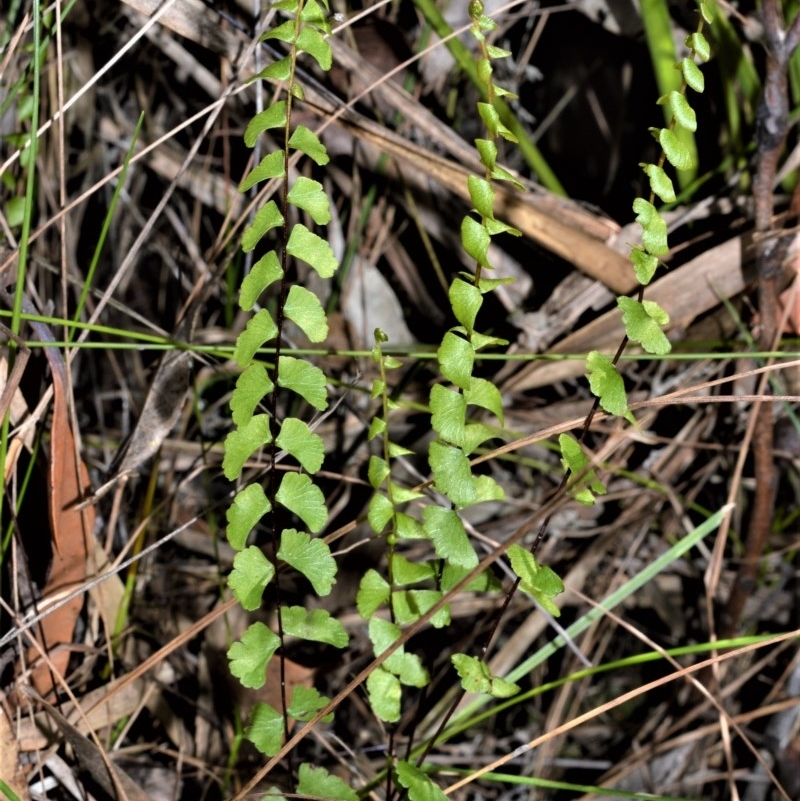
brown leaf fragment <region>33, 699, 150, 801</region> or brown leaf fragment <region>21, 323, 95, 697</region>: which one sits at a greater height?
brown leaf fragment <region>21, 323, 95, 697</region>

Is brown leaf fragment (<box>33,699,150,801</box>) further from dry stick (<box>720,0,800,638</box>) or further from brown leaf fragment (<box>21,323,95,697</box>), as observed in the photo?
dry stick (<box>720,0,800,638</box>)

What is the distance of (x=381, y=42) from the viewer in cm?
137

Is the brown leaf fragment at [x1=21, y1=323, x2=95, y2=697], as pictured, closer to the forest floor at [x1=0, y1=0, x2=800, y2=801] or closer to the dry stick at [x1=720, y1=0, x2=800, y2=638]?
the forest floor at [x1=0, y1=0, x2=800, y2=801]

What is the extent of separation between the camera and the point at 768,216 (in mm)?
1188

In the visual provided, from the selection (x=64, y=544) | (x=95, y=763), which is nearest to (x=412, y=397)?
(x=64, y=544)

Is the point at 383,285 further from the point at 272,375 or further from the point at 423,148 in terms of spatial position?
the point at 272,375

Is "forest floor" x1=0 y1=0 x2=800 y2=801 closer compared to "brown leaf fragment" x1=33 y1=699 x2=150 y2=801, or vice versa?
"brown leaf fragment" x1=33 y1=699 x2=150 y2=801

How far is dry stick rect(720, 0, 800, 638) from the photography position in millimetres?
1112

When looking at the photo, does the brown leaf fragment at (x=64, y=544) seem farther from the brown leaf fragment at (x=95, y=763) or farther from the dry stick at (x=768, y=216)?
the dry stick at (x=768, y=216)

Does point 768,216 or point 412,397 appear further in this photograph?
point 412,397

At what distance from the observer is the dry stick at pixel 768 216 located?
3.65 feet

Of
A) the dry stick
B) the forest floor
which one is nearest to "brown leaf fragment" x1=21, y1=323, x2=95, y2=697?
the forest floor

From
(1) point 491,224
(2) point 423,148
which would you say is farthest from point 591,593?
(1) point 491,224

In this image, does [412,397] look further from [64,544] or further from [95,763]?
[95,763]
